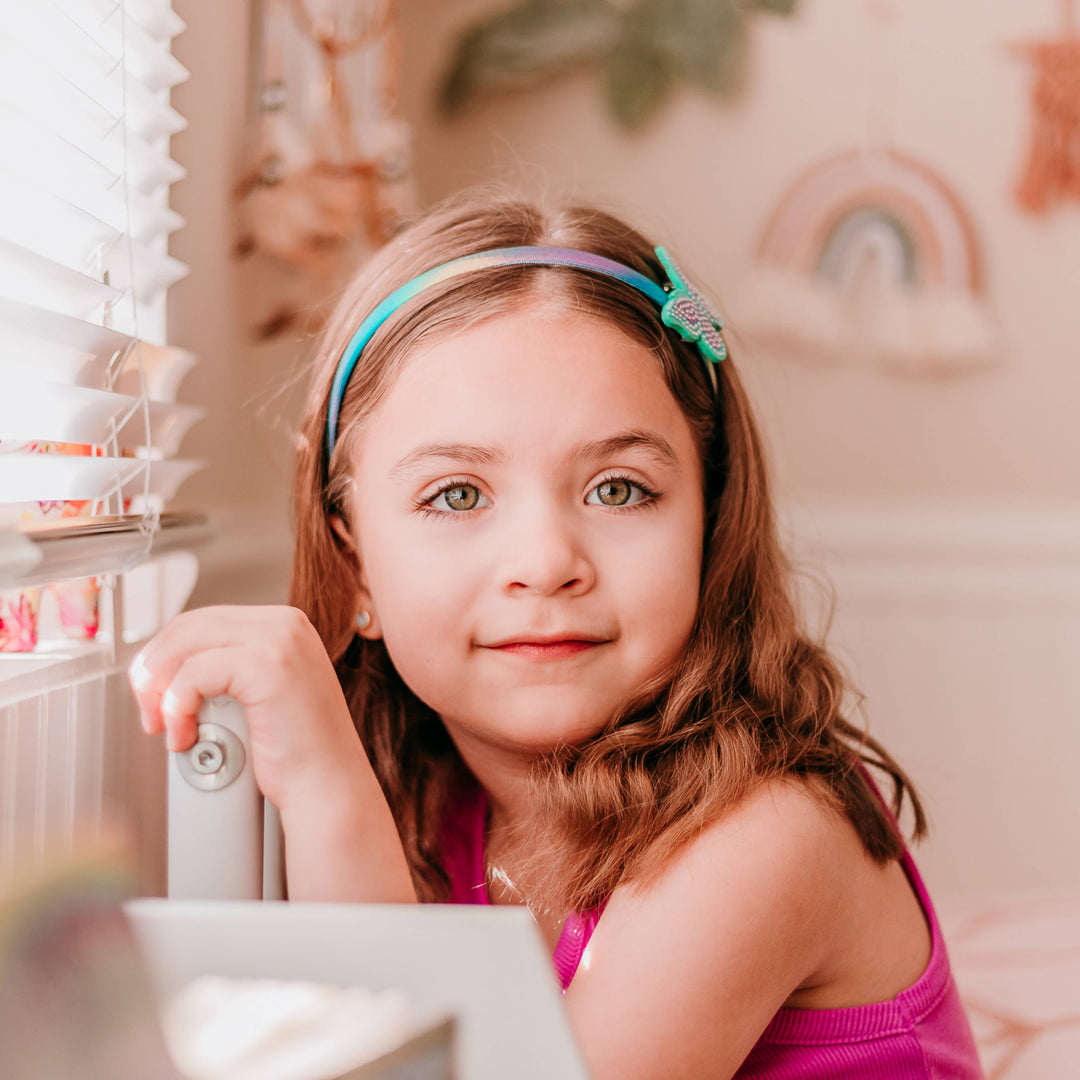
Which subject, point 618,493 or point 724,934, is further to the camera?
point 618,493

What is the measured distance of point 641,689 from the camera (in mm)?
860

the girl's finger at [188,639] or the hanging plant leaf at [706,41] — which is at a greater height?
the hanging plant leaf at [706,41]

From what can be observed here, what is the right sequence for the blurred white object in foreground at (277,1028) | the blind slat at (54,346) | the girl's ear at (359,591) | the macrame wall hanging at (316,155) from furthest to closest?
1. the macrame wall hanging at (316,155)
2. the girl's ear at (359,591)
3. the blind slat at (54,346)
4. the blurred white object in foreground at (277,1028)

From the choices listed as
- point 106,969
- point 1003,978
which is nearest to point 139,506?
point 106,969

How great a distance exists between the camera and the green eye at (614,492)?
2.75 feet

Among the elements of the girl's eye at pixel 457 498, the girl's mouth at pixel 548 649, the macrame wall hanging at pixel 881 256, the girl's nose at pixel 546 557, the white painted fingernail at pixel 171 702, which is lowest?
the white painted fingernail at pixel 171 702

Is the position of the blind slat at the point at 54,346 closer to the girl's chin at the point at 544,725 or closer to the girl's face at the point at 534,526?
the girl's face at the point at 534,526

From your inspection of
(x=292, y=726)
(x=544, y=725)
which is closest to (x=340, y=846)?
(x=292, y=726)

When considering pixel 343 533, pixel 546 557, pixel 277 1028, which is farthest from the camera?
pixel 343 533

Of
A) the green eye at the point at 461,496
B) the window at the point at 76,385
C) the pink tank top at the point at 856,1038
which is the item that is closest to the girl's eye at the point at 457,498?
the green eye at the point at 461,496

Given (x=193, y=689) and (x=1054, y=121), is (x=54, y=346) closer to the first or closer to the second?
Result: (x=193, y=689)

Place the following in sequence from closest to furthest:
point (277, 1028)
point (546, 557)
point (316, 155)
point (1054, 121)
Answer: point (277, 1028) → point (546, 557) → point (316, 155) → point (1054, 121)

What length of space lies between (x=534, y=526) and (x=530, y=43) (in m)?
1.20

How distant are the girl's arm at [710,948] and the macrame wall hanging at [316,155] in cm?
74
